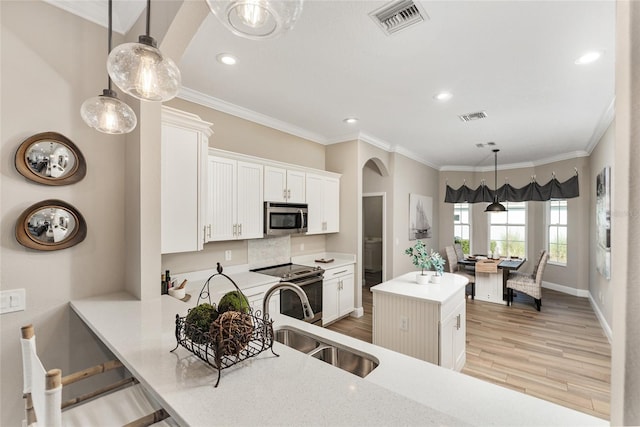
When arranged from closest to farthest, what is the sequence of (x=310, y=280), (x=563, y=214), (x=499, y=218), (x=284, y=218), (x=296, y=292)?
(x=296, y=292) → (x=310, y=280) → (x=284, y=218) → (x=563, y=214) → (x=499, y=218)

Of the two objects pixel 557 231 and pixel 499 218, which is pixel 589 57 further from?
pixel 499 218

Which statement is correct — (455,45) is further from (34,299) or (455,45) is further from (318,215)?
(34,299)

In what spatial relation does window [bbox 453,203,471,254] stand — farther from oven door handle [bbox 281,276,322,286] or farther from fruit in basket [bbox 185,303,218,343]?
fruit in basket [bbox 185,303,218,343]

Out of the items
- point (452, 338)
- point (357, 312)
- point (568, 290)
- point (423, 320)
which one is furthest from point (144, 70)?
point (568, 290)

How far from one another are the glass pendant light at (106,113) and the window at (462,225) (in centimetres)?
738

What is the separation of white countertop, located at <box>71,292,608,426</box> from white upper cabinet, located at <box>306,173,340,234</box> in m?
2.83

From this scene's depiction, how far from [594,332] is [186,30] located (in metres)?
5.78

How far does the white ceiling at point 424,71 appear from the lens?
6.44ft

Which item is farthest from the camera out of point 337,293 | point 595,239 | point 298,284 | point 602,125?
point 595,239

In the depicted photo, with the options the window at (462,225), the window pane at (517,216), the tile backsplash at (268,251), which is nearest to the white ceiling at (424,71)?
the tile backsplash at (268,251)

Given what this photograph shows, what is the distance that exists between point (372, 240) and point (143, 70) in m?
6.05

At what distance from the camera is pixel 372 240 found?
22.0 ft

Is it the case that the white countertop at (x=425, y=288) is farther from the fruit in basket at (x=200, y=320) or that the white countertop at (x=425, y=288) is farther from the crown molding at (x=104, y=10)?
the crown molding at (x=104, y=10)

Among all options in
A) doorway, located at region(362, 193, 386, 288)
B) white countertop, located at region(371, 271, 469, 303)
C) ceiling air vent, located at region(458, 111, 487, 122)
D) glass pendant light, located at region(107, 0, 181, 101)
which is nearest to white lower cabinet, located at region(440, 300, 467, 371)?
white countertop, located at region(371, 271, 469, 303)
